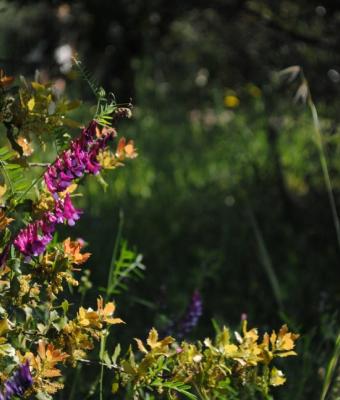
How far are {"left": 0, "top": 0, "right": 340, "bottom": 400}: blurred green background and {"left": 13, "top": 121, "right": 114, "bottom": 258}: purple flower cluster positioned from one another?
0.91 metres

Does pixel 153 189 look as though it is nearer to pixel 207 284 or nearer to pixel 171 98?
pixel 207 284

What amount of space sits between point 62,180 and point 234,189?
3.36 metres

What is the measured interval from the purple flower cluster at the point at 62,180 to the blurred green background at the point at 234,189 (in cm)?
91

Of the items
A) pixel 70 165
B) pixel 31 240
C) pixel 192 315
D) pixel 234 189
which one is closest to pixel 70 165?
pixel 70 165

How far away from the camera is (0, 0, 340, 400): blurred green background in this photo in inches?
124

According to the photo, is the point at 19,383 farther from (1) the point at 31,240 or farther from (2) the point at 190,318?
(2) the point at 190,318

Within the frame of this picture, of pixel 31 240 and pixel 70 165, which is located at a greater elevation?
pixel 70 165

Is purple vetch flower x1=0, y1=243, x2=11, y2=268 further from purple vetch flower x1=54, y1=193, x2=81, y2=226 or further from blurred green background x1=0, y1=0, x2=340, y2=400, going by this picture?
blurred green background x1=0, y1=0, x2=340, y2=400

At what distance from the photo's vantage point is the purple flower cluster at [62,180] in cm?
146

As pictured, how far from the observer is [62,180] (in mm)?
1494

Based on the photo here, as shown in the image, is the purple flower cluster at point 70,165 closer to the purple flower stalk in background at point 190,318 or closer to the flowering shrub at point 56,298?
the flowering shrub at point 56,298

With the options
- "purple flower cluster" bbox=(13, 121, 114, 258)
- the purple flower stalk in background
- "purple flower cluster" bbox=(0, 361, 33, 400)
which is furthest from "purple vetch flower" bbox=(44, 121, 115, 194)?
the purple flower stalk in background

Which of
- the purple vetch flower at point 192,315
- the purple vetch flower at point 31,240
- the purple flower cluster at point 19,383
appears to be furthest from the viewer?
the purple vetch flower at point 192,315

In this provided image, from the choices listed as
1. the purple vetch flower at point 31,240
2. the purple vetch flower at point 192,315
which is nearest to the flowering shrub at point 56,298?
the purple vetch flower at point 31,240
